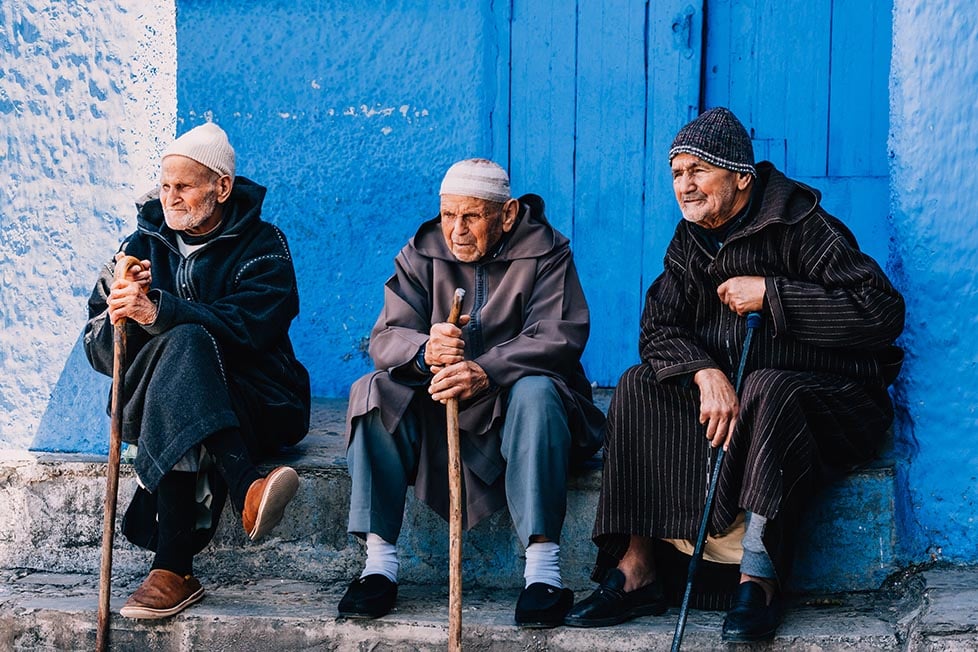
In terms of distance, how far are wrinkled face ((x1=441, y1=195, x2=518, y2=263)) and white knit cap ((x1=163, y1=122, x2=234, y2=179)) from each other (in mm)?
737

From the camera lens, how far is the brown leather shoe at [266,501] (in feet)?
12.2

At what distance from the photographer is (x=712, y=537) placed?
148 inches

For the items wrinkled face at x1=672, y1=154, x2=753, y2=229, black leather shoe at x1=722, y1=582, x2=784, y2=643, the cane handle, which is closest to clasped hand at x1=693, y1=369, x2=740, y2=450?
black leather shoe at x1=722, y1=582, x2=784, y2=643

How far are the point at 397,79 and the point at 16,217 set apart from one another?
5.12 feet

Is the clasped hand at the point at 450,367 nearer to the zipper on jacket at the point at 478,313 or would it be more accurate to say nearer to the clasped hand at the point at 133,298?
the zipper on jacket at the point at 478,313

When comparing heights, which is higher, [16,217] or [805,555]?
[16,217]

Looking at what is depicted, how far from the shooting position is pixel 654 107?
5102mm

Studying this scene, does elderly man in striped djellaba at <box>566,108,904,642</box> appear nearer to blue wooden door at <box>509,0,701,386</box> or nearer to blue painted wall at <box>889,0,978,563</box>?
blue painted wall at <box>889,0,978,563</box>

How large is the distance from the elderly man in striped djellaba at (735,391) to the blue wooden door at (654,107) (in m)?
1.17

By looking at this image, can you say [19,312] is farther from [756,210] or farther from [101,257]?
[756,210]

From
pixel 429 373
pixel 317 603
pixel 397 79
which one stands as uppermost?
pixel 397 79

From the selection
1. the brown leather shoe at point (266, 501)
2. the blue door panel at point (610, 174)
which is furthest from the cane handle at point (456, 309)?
the blue door panel at point (610, 174)

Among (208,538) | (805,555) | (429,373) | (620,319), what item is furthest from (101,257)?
(805,555)

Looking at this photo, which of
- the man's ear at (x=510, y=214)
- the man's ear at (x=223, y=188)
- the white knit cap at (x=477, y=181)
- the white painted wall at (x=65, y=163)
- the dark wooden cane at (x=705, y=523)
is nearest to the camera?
the dark wooden cane at (x=705, y=523)
